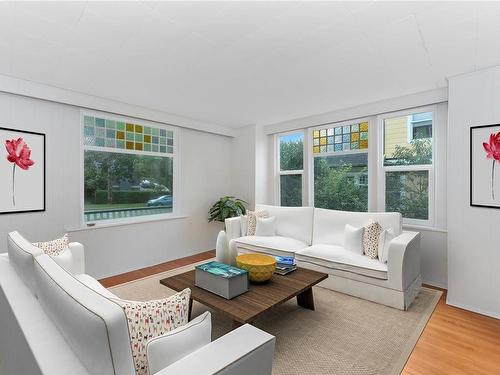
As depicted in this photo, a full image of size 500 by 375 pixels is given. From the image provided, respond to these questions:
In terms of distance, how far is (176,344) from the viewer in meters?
0.95

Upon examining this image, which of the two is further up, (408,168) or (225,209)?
(408,168)

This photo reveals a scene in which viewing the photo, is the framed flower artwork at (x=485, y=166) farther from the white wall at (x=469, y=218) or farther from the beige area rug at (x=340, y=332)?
the beige area rug at (x=340, y=332)

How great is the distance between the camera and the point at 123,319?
2.80ft

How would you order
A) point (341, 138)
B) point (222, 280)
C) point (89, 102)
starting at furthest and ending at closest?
point (341, 138) < point (89, 102) < point (222, 280)

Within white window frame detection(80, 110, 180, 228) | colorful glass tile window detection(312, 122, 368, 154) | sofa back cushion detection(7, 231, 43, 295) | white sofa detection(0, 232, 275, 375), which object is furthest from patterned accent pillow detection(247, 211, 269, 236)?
white sofa detection(0, 232, 275, 375)

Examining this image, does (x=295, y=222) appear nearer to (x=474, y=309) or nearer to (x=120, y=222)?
(x=474, y=309)

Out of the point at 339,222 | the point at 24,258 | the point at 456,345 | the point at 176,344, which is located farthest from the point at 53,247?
the point at 456,345

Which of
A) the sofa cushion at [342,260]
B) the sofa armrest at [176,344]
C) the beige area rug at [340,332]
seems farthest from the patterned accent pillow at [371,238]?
the sofa armrest at [176,344]

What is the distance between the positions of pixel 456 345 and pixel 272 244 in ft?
6.64

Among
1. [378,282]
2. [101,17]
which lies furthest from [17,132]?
[378,282]

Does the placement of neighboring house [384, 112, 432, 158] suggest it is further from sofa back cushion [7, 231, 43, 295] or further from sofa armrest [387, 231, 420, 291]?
sofa back cushion [7, 231, 43, 295]

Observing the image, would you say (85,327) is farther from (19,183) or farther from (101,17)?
(19,183)

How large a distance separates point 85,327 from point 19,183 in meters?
2.89

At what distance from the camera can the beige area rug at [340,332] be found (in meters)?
1.82
